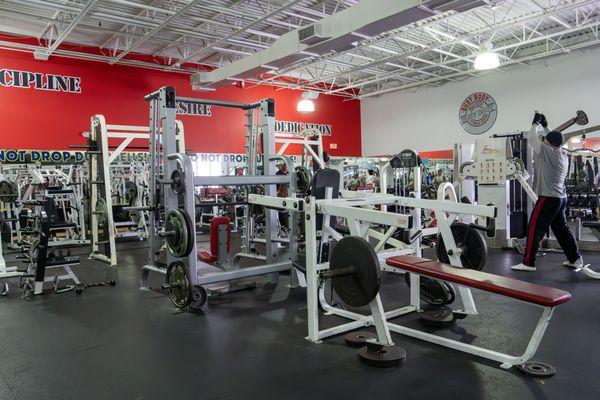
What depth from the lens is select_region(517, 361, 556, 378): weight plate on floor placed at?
2637 mm

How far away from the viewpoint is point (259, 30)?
9508 mm

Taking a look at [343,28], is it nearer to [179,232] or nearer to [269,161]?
[269,161]

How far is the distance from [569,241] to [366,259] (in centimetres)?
387

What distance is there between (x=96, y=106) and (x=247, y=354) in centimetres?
908

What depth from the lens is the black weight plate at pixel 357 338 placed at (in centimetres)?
316

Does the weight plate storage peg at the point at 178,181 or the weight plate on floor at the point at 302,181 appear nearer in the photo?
the weight plate storage peg at the point at 178,181

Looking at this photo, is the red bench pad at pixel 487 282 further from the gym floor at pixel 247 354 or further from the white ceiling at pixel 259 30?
the white ceiling at pixel 259 30

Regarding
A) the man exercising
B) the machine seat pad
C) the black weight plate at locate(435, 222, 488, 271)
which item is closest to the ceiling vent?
the man exercising

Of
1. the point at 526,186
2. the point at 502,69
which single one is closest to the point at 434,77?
the point at 502,69

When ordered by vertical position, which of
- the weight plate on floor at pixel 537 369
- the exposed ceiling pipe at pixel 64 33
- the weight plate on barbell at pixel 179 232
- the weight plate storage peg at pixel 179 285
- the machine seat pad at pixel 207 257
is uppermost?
the exposed ceiling pipe at pixel 64 33

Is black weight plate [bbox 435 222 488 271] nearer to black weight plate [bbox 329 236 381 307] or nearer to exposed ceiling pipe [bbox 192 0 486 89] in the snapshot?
black weight plate [bbox 329 236 381 307]

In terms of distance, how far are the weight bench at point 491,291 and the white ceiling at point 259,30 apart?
4.44 metres

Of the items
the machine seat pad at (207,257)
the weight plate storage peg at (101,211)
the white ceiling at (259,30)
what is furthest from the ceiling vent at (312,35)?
the machine seat pad at (207,257)

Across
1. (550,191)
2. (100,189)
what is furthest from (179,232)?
(550,191)
